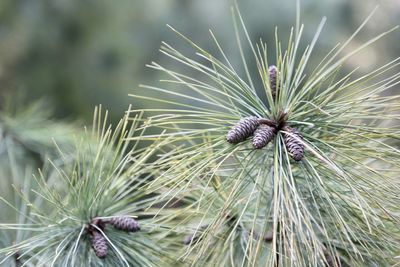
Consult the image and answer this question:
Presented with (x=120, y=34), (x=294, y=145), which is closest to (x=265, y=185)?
(x=294, y=145)

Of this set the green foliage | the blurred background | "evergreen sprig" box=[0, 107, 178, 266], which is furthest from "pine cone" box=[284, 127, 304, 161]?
the blurred background

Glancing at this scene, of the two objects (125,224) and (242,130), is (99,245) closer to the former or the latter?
(125,224)

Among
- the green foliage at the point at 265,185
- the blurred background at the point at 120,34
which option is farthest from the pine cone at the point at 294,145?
the blurred background at the point at 120,34

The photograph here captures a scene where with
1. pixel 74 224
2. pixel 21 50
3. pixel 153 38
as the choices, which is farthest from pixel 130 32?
pixel 74 224

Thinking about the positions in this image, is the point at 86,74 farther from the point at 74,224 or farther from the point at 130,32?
the point at 74,224

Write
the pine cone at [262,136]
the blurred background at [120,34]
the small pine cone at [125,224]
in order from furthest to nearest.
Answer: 1. the blurred background at [120,34]
2. the small pine cone at [125,224]
3. the pine cone at [262,136]

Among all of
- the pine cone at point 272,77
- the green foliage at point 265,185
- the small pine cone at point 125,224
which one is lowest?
the small pine cone at point 125,224

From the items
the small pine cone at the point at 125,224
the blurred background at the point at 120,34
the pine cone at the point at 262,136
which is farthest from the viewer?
the blurred background at the point at 120,34

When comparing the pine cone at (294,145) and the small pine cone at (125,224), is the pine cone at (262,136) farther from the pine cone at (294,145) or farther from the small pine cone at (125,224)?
the small pine cone at (125,224)
